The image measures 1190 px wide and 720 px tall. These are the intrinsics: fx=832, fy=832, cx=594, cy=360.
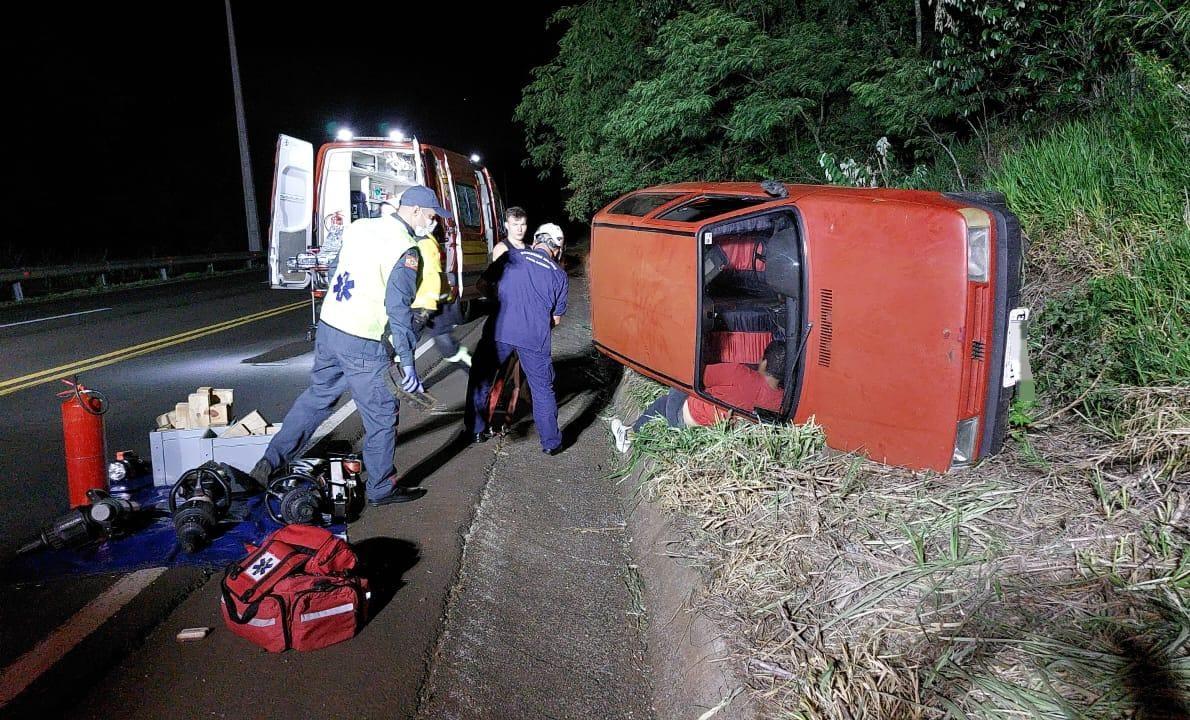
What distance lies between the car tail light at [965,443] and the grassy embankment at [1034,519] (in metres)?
0.08

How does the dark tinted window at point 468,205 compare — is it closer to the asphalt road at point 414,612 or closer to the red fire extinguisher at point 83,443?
the asphalt road at point 414,612

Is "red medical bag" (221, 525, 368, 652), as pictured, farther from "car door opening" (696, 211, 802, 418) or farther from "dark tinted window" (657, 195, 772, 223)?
"dark tinted window" (657, 195, 772, 223)

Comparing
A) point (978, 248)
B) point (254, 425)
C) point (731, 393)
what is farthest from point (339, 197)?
point (978, 248)

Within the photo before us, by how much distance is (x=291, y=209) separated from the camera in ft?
34.8

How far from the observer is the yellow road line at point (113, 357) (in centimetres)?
817

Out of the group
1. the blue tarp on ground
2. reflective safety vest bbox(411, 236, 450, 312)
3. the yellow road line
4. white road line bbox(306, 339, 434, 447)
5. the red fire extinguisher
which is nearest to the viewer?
the blue tarp on ground

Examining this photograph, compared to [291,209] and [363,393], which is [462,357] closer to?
[363,393]

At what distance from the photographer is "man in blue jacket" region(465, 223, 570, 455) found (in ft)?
19.8

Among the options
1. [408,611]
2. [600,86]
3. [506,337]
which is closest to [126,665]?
[408,611]

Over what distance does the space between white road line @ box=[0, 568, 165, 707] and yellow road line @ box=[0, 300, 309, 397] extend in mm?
4871

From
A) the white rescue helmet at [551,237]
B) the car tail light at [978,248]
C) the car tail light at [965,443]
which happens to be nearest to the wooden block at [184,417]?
the white rescue helmet at [551,237]

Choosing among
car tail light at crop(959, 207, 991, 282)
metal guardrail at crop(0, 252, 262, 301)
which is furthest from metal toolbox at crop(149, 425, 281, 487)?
metal guardrail at crop(0, 252, 262, 301)

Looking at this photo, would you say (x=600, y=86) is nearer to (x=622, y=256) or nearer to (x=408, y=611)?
(x=622, y=256)

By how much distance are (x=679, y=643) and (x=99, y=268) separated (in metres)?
19.7
